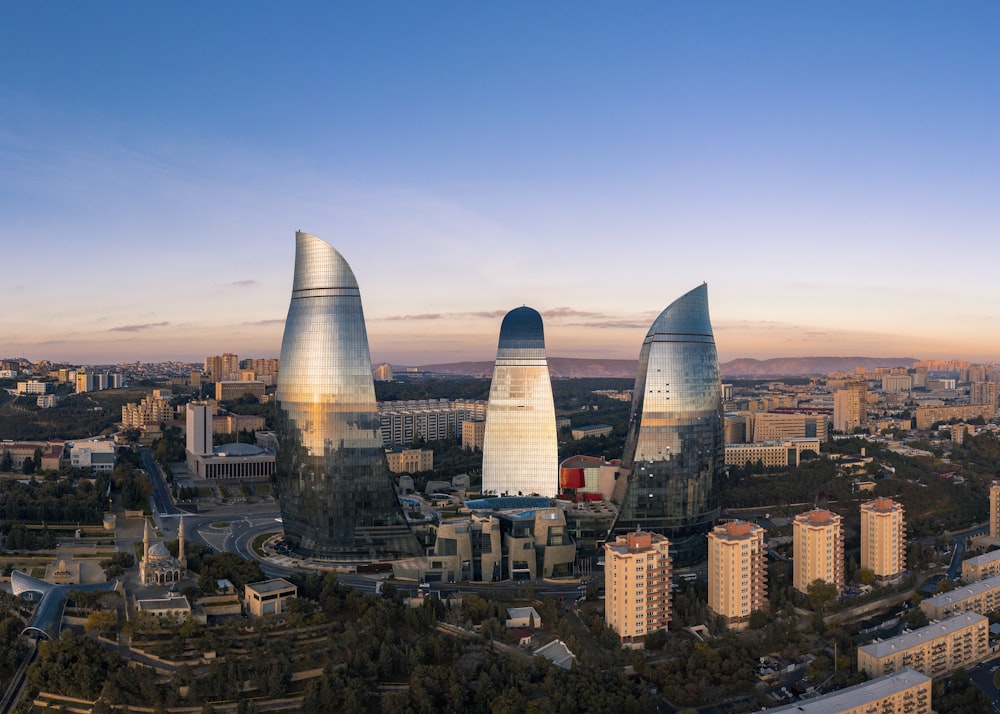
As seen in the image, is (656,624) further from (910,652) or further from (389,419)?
(389,419)

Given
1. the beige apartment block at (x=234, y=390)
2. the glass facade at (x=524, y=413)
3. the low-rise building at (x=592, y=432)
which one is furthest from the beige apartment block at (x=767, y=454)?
the beige apartment block at (x=234, y=390)

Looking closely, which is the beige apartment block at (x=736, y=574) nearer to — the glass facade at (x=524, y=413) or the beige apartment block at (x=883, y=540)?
the beige apartment block at (x=883, y=540)

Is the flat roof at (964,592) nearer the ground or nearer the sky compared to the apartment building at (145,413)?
nearer the ground

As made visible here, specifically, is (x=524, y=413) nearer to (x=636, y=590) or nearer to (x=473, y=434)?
(x=636, y=590)

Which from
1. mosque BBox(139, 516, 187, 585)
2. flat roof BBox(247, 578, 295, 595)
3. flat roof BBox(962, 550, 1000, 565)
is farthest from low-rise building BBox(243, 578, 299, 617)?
flat roof BBox(962, 550, 1000, 565)

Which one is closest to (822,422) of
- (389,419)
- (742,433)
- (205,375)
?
(742,433)

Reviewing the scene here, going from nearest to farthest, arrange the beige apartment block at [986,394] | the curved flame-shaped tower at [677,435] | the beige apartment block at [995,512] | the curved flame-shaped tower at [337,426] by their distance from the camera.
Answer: the curved flame-shaped tower at [337,426] < the curved flame-shaped tower at [677,435] < the beige apartment block at [995,512] < the beige apartment block at [986,394]
